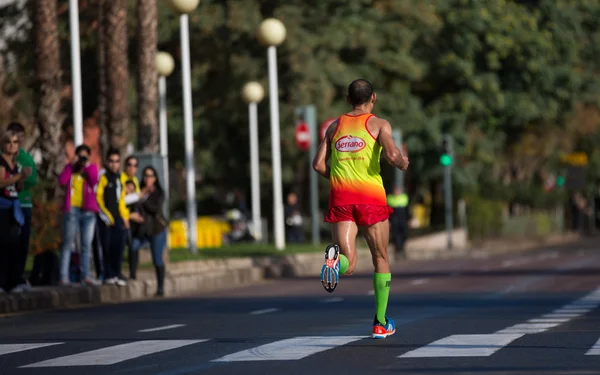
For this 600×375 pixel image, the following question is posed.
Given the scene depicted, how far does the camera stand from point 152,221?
23562mm

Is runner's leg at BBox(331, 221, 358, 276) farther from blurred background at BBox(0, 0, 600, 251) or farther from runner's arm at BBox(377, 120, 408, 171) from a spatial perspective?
blurred background at BBox(0, 0, 600, 251)

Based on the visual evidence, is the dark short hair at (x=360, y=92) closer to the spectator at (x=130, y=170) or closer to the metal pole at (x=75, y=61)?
the spectator at (x=130, y=170)

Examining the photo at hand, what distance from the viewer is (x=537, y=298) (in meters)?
20.5

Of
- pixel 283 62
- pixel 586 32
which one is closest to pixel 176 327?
pixel 283 62

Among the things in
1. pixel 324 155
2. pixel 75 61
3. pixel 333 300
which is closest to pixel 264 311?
pixel 333 300

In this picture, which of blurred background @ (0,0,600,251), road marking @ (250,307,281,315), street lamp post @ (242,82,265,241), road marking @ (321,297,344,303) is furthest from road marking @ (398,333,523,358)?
street lamp post @ (242,82,265,241)

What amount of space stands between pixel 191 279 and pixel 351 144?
524 inches

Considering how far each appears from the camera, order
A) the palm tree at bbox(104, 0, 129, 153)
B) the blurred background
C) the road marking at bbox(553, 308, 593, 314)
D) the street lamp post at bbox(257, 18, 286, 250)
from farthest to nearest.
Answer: the blurred background < the street lamp post at bbox(257, 18, 286, 250) < the palm tree at bbox(104, 0, 129, 153) < the road marking at bbox(553, 308, 593, 314)

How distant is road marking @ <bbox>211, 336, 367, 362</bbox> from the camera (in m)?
11.5

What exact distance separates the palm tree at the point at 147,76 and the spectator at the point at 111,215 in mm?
8329

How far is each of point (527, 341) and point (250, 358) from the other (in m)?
2.34

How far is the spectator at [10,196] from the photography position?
63.1 ft

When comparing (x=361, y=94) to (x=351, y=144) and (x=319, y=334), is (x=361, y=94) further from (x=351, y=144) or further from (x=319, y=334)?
(x=319, y=334)

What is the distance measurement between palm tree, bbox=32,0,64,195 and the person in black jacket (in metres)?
5.33
